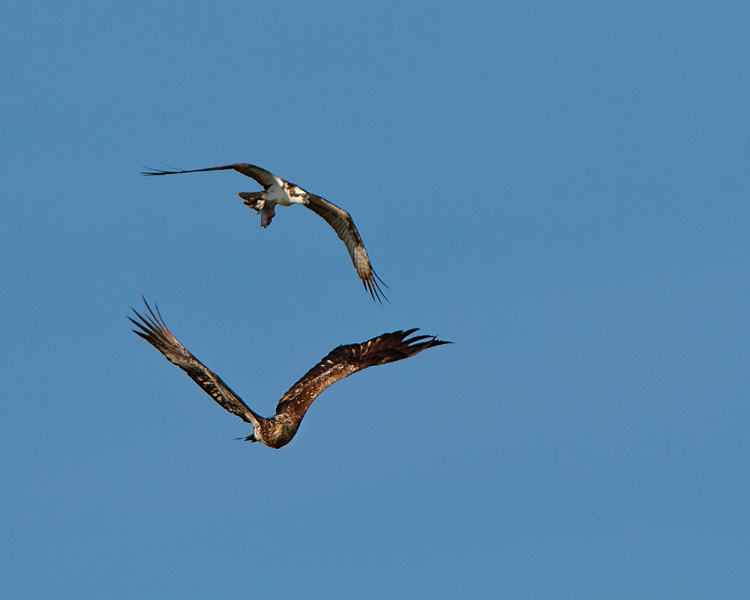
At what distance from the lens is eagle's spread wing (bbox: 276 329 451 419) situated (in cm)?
2620

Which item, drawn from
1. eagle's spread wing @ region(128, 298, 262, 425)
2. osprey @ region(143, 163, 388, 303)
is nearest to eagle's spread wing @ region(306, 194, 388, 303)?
osprey @ region(143, 163, 388, 303)

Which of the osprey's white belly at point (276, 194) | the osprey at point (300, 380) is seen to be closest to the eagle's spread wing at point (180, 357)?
the osprey at point (300, 380)

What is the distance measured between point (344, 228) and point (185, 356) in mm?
10644

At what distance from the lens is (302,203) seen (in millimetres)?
29531

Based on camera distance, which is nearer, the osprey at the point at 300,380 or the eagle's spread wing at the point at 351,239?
the osprey at the point at 300,380

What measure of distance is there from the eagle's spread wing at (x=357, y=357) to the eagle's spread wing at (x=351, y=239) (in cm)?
486

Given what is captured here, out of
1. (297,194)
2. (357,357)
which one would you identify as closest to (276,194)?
(297,194)

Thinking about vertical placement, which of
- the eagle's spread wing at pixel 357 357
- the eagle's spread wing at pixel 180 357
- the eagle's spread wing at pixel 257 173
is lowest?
the eagle's spread wing at pixel 180 357

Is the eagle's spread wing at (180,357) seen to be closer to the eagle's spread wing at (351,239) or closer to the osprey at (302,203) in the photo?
the osprey at (302,203)

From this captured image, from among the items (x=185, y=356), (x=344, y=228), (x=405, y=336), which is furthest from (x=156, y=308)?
(x=344, y=228)

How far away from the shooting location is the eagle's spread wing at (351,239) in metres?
31.2

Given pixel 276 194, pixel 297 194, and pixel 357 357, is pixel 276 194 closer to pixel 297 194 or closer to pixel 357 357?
pixel 297 194

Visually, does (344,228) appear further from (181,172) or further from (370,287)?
(181,172)

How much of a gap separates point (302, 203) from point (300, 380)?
199 inches
